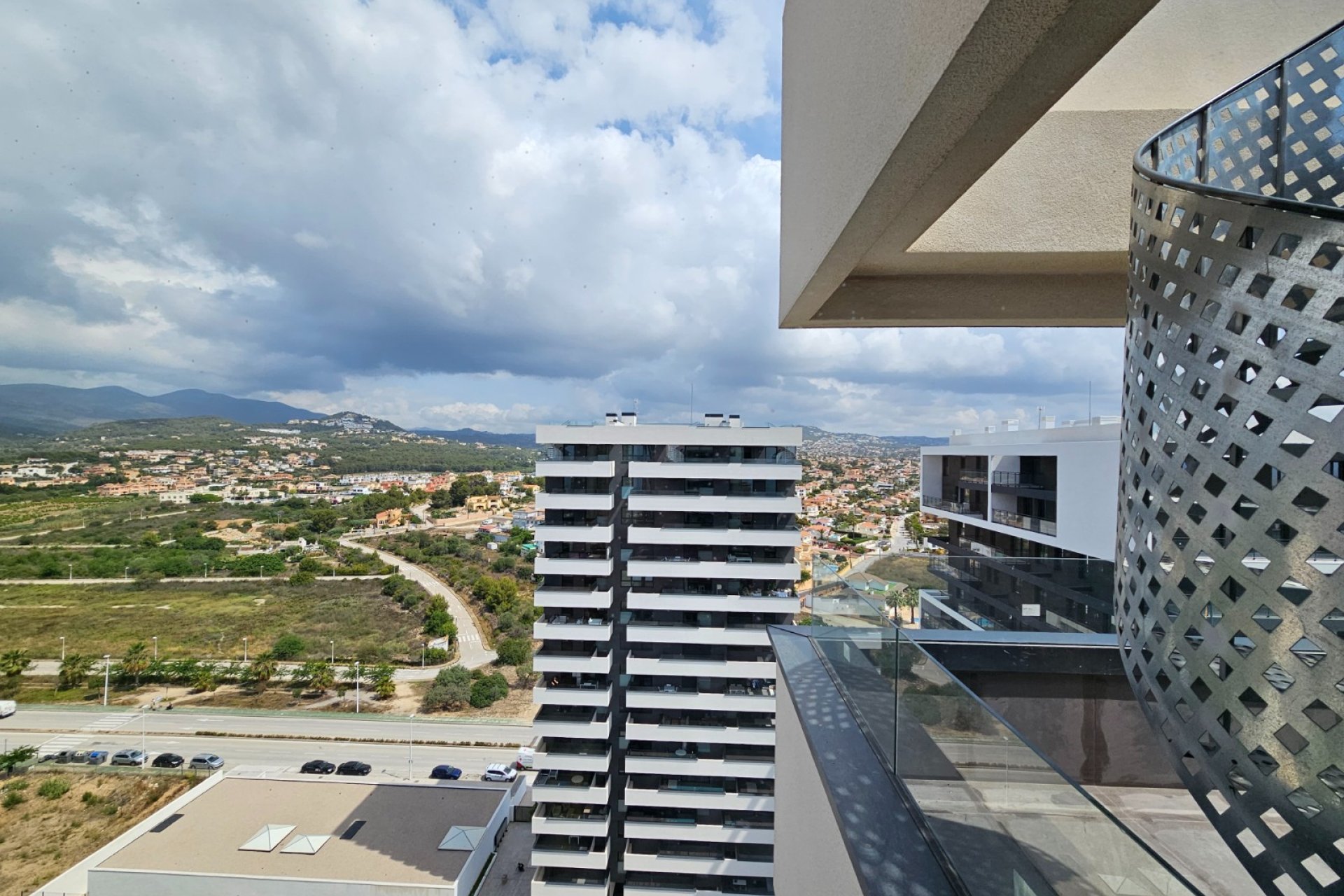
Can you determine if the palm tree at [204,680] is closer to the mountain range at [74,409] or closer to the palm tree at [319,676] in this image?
the palm tree at [319,676]

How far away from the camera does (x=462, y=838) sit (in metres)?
13.3

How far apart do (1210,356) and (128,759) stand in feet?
87.4

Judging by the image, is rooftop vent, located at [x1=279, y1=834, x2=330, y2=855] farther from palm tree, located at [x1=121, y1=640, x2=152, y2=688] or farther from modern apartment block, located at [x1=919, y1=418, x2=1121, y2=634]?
palm tree, located at [x1=121, y1=640, x2=152, y2=688]

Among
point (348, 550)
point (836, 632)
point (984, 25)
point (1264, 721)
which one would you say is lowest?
point (348, 550)

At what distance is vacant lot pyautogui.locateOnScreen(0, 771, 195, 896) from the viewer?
14530 mm

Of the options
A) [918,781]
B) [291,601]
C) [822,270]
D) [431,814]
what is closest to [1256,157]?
[822,270]

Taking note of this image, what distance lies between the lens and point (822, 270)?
2422 millimetres

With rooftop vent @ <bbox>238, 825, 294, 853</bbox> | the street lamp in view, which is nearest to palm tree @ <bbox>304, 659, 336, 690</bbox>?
the street lamp

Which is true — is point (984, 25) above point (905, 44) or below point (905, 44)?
below

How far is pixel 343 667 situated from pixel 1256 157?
3146 centimetres

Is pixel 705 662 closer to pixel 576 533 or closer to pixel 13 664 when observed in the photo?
pixel 576 533

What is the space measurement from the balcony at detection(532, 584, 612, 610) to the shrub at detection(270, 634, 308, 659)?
20617mm

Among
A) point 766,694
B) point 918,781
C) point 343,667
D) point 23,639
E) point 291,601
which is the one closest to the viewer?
point 918,781

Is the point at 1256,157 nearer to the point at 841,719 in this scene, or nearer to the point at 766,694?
the point at 841,719
